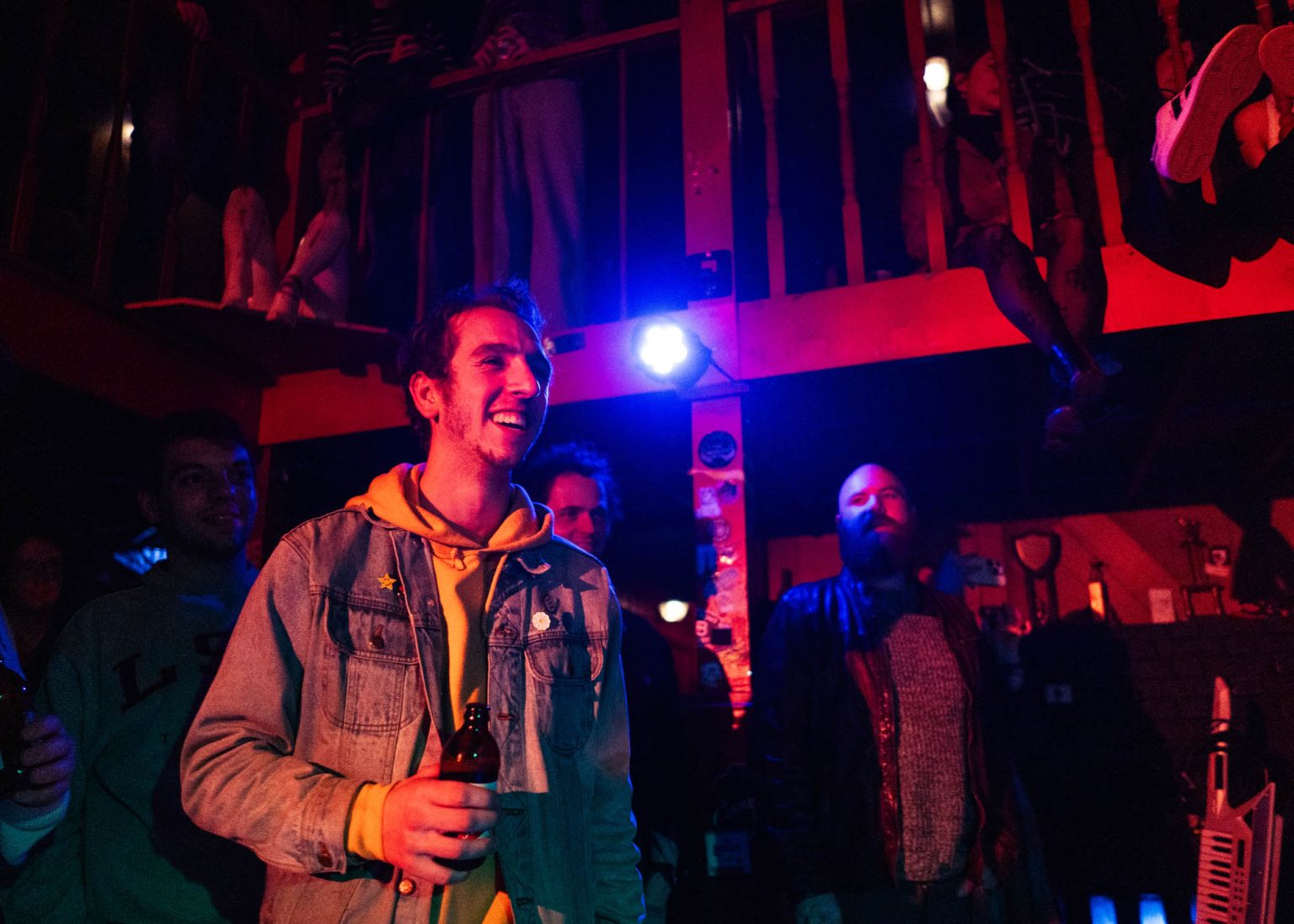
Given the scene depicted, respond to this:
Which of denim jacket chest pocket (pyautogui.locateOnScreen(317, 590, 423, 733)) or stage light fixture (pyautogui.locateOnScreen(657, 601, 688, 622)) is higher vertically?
stage light fixture (pyautogui.locateOnScreen(657, 601, 688, 622))

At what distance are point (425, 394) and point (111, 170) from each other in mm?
2491

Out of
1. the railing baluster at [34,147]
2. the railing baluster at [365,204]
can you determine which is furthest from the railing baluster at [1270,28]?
the railing baluster at [34,147]

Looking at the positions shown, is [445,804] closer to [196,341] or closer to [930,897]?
[930,897]

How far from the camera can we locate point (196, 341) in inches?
163

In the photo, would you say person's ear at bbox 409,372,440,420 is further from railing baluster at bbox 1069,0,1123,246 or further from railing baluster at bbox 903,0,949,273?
railing baluster at bbox 1069,0,1123,246

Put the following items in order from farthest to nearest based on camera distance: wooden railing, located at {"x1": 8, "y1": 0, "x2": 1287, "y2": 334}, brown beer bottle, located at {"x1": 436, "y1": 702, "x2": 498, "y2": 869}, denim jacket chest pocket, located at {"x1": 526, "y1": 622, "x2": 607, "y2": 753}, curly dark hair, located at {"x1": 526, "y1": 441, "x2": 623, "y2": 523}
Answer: curly dark hair, located at {"x1": 526, "y1": 441, "x2": 623, "y2": 523}
wooden railing, located at {"x1": 8, "y1": 0, "x2": 1287, "y2": 334}
denim jacket chest pocket, located at {"x1": 526, "y1": 622, "x2": 607, "y2": 753}
brown beer bottle, located at {"x1": 436, "y1": 702, "x2": 498, "y2": 869}

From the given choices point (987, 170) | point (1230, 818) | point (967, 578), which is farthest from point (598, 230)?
point (1230, 818)

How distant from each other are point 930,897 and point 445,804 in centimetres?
216

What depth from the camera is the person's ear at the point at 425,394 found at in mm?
2314

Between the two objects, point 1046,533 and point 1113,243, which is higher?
point 1113,243

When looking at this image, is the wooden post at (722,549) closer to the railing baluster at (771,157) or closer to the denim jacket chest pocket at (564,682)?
the railing baluster at (771,157)

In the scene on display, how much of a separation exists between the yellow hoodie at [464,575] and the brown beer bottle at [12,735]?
772 millimetres

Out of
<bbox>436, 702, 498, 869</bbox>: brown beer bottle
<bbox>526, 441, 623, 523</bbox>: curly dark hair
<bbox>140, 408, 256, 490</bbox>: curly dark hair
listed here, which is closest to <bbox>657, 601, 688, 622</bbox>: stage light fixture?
<bbox>526, 441, 623, 523</bbox>: curly dark hair

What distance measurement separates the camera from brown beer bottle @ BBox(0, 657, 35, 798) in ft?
6.05
